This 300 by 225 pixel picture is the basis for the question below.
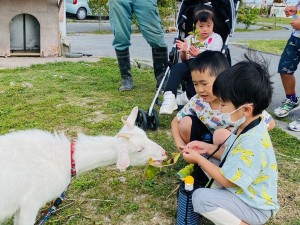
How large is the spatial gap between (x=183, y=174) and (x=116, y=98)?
3156 mm

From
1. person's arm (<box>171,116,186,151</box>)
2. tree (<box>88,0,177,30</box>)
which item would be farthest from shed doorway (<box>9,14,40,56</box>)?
tree (<box>88,0,177,30</box>)

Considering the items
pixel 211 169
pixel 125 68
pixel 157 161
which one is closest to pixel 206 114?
pixel 157 161

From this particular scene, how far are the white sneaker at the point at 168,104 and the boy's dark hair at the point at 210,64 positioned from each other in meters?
0.89

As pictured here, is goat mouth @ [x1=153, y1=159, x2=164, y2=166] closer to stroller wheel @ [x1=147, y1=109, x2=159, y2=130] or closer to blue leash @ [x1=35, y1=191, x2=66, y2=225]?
blue leash @ [x1=35, y1=191, x2=66, y2=225]

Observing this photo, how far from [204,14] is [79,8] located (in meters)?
22.1

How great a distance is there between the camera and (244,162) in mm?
2523

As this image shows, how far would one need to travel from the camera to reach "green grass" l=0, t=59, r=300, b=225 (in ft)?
10.6

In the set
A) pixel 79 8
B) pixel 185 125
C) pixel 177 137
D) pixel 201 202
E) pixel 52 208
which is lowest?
pixel 52 208

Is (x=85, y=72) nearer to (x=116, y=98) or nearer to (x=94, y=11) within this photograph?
(x=116, y=98)

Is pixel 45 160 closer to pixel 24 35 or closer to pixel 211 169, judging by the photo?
pixel 211 169

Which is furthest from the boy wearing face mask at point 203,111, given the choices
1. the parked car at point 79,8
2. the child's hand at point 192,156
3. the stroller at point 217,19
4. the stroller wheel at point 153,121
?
the parked car at point 79,8

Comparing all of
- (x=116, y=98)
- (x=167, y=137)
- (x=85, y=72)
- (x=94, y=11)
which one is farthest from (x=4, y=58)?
(x=94, y=11)

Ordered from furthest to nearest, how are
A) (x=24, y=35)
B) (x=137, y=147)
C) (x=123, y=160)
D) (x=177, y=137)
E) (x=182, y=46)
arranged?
(x=24, y=35), (x=182, y=46), (x=177, y=137), (x=137, y=147), (x=123, y=160)

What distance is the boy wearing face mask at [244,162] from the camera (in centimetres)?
255
